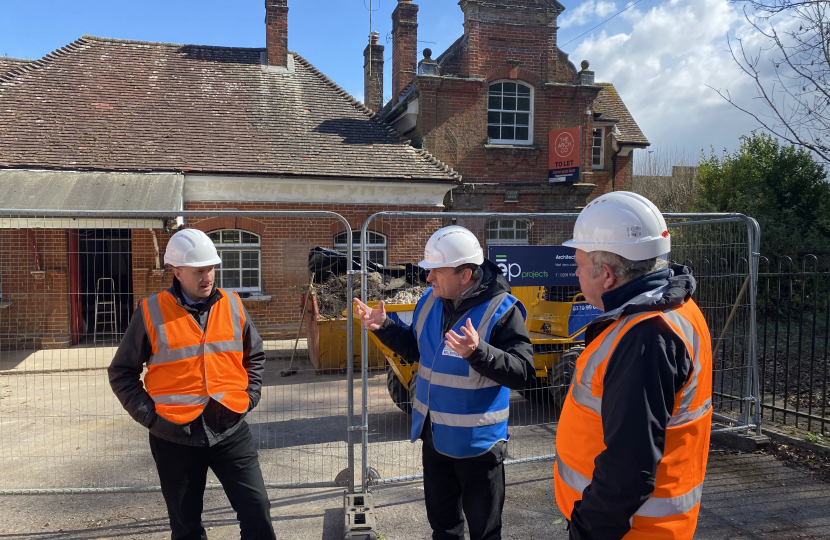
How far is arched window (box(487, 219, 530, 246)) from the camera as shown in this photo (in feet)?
44.3

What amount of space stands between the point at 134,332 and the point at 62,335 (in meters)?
1.89

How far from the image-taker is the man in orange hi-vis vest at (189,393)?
3.06 metres

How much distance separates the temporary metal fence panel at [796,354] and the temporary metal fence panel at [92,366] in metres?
4.45

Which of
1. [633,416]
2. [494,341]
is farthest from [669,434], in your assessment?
[494,341]

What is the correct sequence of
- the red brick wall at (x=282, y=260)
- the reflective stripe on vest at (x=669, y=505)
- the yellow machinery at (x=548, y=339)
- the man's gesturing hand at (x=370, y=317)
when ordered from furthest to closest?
the red brick wall at (x=282, y=260) → the yellow machinery at (x=548, y=339) → the man's gesturing hand at (x=370, y=317) → the reflective stripe on vest at (x=669, y=505)

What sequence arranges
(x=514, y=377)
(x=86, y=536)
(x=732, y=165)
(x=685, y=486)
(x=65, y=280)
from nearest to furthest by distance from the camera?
(x=685, y=486) → (x=514, y=377) → (x=86, y=536) → (x=65, y=280) → (x=732, y=165)

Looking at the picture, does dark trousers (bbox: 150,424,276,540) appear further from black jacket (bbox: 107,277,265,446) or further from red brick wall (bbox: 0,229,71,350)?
red brick wall (bbox: 0,229,71,350)

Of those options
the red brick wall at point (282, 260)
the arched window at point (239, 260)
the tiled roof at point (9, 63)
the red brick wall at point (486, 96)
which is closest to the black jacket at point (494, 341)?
the red brick wall at point (282, 260)

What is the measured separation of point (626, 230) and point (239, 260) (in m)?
9.60

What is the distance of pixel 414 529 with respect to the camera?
4145 mm

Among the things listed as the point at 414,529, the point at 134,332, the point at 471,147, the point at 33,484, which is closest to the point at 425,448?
the point at 414,529

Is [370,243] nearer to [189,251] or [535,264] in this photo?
[535,264]

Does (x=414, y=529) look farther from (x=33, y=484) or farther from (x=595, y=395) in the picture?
(x=33, y=484)

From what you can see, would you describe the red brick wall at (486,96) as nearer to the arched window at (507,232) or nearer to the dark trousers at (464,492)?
the arched window at (507,232)
